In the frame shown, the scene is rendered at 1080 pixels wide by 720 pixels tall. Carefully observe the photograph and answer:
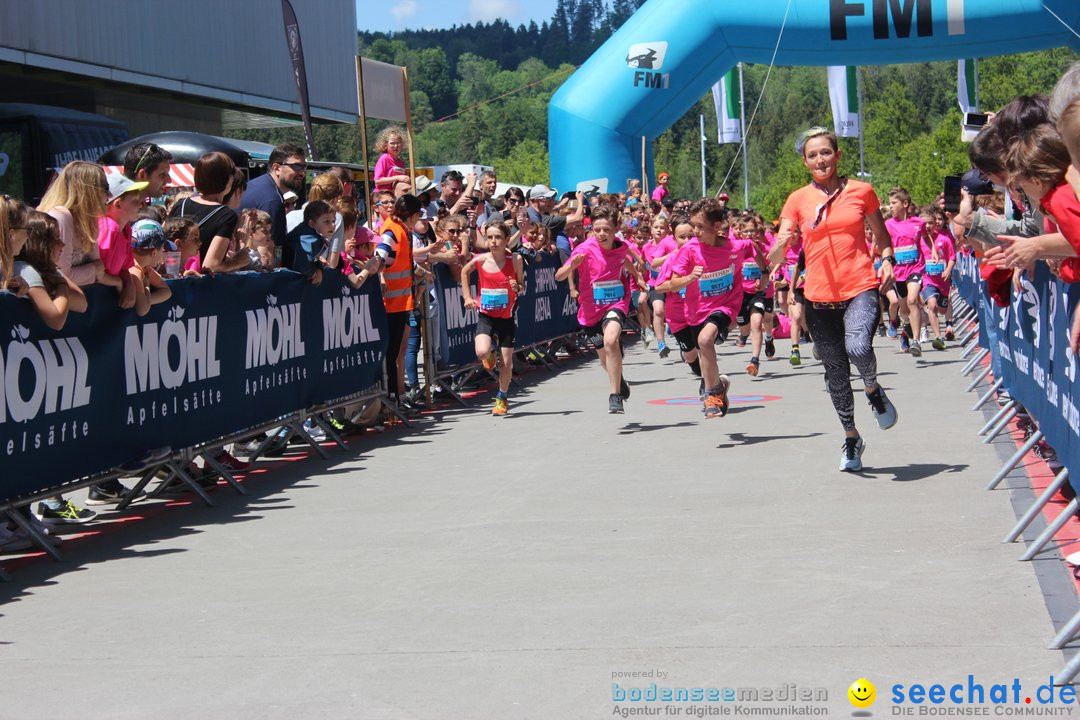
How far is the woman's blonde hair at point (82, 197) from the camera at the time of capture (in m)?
8.10

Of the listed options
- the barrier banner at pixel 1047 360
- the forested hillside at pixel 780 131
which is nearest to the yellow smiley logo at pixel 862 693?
the barrier banner at pixel 1047 360

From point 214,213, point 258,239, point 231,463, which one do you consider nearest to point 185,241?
point 214,213

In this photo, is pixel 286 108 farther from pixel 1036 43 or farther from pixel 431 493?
pixel 431 493

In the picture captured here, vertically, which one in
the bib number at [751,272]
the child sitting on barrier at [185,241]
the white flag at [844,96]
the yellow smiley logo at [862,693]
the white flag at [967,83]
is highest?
the white flag at [844,96]

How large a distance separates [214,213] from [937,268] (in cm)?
1167

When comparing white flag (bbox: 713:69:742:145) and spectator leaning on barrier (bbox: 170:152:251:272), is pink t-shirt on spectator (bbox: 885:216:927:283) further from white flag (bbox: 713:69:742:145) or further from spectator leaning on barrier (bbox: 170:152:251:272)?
white flag (bbox: 713:69:742:145)

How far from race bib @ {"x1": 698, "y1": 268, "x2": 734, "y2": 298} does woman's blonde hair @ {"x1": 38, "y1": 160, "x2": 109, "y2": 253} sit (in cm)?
558

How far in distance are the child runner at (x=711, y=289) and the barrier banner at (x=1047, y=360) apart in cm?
301

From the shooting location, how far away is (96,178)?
8.14m

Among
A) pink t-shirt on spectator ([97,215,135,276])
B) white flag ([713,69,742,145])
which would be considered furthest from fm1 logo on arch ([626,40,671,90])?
white flag ([713,69,742,145])

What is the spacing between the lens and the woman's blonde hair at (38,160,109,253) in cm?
810

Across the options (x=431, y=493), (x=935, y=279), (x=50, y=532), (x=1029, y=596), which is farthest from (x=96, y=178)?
(x=935, y=279)

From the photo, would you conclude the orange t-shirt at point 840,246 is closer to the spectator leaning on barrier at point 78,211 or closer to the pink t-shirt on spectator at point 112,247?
the pink t-shirt on spectator at point 112,247

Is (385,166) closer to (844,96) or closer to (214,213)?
(214,213)
